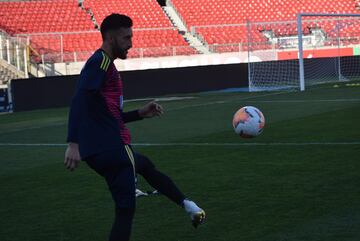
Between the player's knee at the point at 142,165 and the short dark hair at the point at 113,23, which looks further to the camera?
the player's knee at the point at 142,165

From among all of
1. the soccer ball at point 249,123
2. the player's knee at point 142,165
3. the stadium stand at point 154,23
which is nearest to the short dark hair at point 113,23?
the player's knee at point 142,165

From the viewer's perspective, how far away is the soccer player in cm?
535

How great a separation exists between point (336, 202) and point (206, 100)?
57.5ft

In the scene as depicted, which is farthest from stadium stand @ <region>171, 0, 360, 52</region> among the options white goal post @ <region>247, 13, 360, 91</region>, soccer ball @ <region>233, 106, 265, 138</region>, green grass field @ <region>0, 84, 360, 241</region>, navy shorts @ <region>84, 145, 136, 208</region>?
navy shorts @ <region>84, 145, 136, 208</region>

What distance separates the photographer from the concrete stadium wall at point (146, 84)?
83.4ft

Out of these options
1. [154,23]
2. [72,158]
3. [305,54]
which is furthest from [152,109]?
[154,23]

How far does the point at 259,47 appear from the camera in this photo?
121ft

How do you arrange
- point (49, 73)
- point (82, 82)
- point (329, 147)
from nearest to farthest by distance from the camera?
point (82, 82)
point (329, 147)
point (49, 73)

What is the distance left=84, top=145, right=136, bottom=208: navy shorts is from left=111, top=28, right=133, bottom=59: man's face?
664mm

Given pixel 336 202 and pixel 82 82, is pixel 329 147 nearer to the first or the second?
pixel 336 202

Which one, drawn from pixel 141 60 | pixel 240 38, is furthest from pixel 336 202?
pixel 240 38

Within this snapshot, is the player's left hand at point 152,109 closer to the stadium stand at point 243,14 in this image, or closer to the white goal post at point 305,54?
the white goal post at point 305,54

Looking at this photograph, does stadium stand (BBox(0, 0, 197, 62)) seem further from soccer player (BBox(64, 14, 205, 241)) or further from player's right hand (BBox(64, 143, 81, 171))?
player's right hand (BBox(64, 143, 81, 171))

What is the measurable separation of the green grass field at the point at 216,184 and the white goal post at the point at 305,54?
13.5 metres
